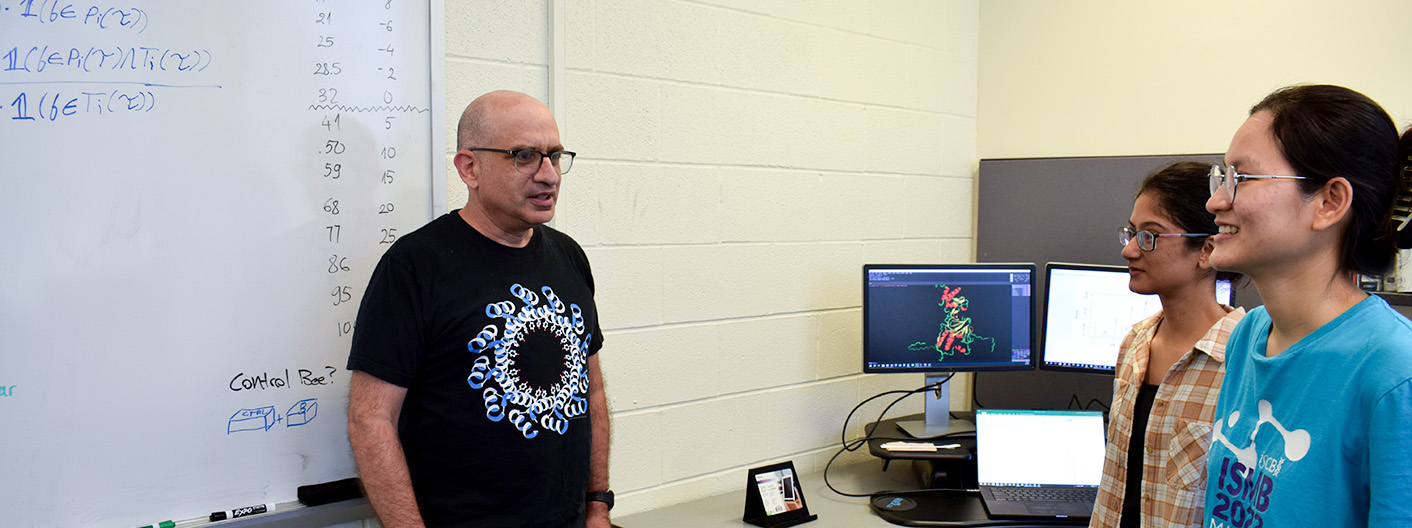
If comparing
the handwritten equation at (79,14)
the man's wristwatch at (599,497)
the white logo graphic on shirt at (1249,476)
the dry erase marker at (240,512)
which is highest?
the handwritten equation at (79,14)

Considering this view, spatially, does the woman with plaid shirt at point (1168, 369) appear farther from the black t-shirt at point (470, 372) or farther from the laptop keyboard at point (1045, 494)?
the black t-shirt at point (470, 372)

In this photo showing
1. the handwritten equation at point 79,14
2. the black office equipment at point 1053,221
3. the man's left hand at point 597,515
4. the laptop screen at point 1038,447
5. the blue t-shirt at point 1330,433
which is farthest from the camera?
the black office equipment at point 1053,221

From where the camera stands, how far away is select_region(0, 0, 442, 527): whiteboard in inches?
63.5

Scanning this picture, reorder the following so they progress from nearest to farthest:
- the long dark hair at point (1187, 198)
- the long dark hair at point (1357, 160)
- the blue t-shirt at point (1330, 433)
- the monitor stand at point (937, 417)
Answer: the blue t-shirt at point (1330, 433), the long dark hair at point (1357, 160), the long dark hair at point (1187, 198), the monitor stand at point (937, 417)

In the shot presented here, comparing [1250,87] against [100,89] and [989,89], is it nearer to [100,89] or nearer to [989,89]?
[989,89]

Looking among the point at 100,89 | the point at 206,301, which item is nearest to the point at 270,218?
the point at 206,301

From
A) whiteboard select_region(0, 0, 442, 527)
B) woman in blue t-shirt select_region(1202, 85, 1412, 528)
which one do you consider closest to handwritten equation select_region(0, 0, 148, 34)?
A: whiteboard select_region(0, 0, 442, 527)

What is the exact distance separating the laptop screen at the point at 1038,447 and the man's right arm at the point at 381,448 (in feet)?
4.79

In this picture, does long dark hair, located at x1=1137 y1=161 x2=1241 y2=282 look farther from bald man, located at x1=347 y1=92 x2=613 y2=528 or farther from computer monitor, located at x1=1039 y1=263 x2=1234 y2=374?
bald man, located at x1=347 y1=92 x2=613 y2=528

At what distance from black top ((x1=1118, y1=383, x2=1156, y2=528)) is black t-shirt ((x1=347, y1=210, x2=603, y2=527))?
3.36 ft

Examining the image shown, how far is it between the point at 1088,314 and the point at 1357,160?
1.58 m

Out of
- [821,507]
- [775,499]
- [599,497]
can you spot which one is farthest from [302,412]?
[821,507]

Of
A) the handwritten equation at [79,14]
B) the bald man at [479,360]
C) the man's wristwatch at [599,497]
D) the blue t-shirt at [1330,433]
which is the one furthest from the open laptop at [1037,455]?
the handwritten equation at [79,14]

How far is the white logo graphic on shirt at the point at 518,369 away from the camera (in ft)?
5.60
